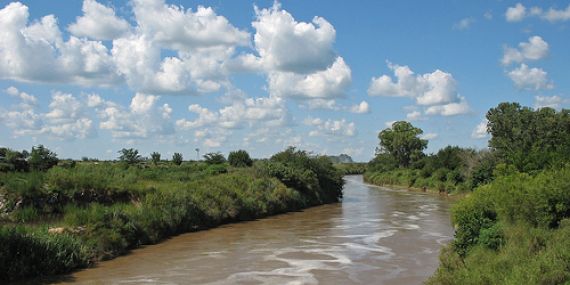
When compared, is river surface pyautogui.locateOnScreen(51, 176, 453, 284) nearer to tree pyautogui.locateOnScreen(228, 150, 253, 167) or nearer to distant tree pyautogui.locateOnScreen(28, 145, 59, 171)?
distant tree pyautogui.locateOnScreen(28, 145, 59, 171)

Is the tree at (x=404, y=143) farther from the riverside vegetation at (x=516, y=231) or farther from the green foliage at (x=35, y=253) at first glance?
the green foliage at (x=35, y=253)

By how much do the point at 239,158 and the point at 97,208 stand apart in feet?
130

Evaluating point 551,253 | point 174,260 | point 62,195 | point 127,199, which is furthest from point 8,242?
point 551,253

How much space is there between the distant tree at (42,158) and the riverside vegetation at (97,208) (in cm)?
7

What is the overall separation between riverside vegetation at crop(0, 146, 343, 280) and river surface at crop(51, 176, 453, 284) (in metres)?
0.94

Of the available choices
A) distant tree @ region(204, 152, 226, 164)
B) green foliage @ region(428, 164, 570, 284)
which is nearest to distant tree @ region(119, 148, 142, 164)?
distant tree @ region(204, 152, 226, 164)

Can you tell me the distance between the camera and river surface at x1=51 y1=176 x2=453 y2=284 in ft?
58.3

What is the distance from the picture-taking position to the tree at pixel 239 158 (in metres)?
62.6

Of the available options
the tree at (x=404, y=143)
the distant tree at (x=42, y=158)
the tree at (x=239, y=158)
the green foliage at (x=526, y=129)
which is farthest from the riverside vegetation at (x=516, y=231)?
the tree at (x=404, y=143)

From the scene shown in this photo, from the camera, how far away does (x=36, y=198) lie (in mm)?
24094

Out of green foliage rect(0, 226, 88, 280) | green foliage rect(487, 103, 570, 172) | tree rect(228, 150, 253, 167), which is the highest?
green foliage rect(487, 103, 570, 172)

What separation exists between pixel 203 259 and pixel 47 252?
18.8 feet

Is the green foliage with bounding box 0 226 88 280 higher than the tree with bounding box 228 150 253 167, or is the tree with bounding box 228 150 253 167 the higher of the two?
the tree with bounding box 228 150 253 167

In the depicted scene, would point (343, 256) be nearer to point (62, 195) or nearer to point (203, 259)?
point (203, 259)
